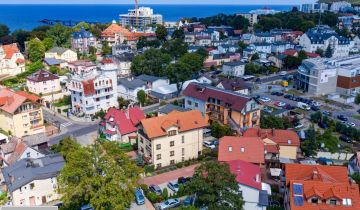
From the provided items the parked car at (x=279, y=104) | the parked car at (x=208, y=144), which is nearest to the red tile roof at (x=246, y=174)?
the parked car at (x=208, y=144)

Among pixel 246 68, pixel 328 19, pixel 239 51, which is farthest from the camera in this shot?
pixel 328 19

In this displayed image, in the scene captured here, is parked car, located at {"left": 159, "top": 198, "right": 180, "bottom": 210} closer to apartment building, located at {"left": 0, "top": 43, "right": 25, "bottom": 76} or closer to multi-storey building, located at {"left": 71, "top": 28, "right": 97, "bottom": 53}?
apartment building, located at {"left": 0, "top": 43, "right": 25, "bottom": 76}

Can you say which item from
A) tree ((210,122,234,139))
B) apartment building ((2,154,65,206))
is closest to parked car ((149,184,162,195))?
apartment building ((2,154,65,206))

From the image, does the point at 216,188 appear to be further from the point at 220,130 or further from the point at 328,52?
the point at 328,52

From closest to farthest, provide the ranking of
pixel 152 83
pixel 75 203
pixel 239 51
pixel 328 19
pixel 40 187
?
1. pixel 75 203
2. pixel 40 187
3. pixel 152 83
4. pixel 239 51
5. pixel 328 19

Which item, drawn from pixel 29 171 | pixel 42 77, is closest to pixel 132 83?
pixel 42 77

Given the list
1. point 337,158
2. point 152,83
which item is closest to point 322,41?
point 152,83

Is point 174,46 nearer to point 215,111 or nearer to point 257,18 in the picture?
point 215,111

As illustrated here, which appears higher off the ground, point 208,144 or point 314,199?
point 314,199
